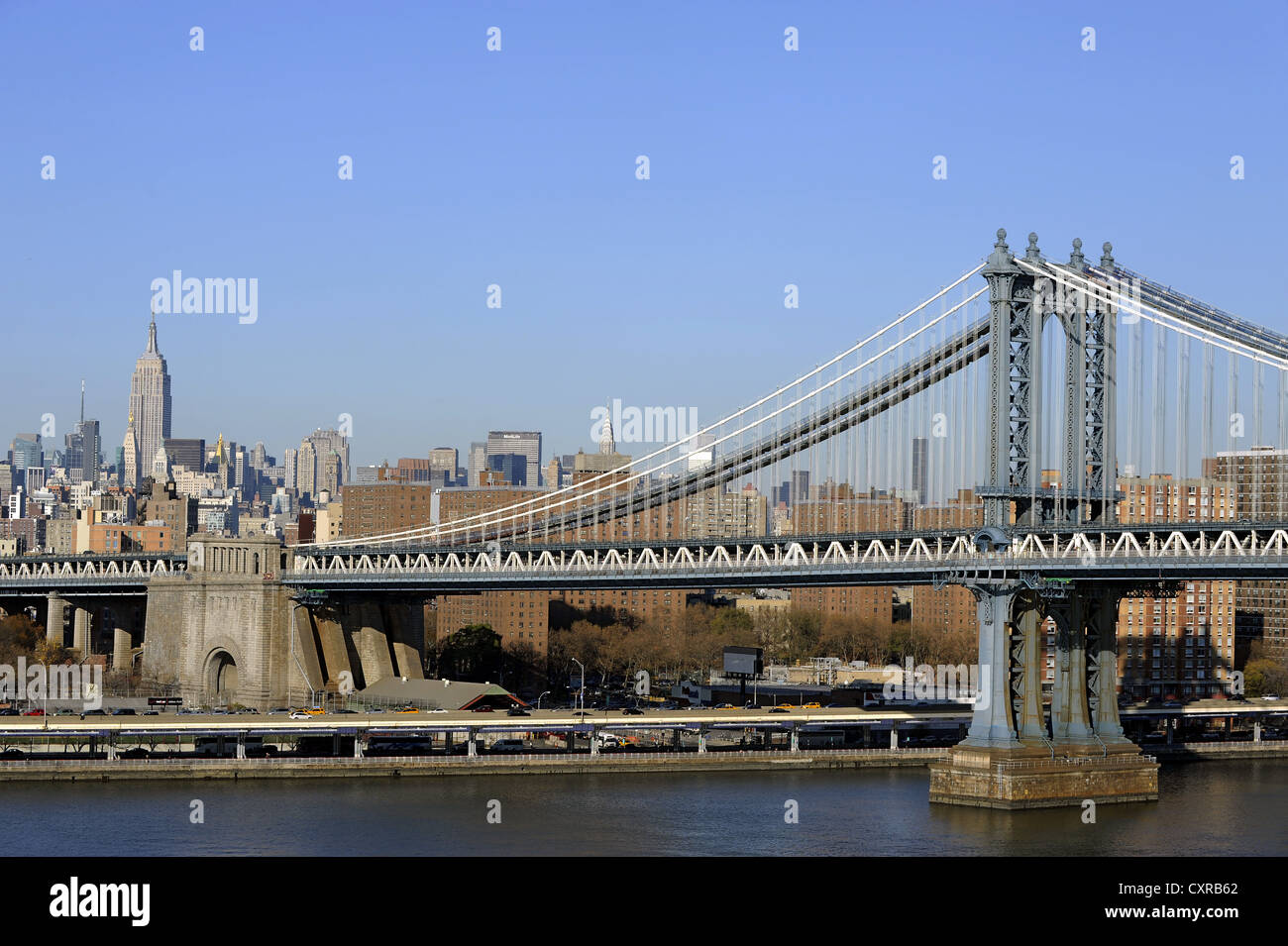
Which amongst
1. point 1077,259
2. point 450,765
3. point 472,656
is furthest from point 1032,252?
point 472,656

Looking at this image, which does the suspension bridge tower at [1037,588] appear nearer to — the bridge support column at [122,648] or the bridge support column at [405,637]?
the bridge support column at [405,637]

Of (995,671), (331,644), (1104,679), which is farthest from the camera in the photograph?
(331,644)

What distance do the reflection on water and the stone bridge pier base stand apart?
2.47 feet

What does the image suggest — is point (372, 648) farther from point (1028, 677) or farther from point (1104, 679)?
point (1028, 677)

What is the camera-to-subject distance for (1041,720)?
54.3m

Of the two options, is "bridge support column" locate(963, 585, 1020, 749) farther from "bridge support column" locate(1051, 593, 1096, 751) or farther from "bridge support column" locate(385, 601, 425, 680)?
"bridge support column" locate(385, 601, 425, 680)

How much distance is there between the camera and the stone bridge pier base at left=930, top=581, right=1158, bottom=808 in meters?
53.3

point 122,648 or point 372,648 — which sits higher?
point 372,648

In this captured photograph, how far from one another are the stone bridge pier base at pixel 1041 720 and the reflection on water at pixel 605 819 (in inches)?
29.6

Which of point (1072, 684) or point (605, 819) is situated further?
point (1072, 684)

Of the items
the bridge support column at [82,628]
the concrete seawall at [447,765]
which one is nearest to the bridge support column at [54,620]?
the bridge support column at [82,628]

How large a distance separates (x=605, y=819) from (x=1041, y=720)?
11848mm

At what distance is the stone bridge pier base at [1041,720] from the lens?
53312mm
